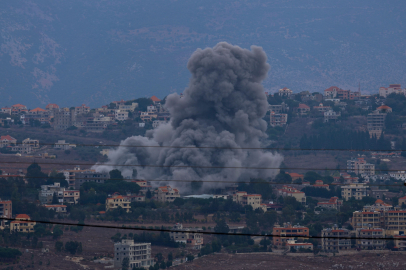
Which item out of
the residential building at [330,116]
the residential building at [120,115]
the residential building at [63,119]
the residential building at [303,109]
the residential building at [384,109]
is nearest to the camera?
the residential building at [384,109]

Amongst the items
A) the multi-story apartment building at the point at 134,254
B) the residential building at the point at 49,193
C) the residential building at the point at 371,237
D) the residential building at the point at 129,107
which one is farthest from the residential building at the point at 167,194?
the residential building at the point at 129,107

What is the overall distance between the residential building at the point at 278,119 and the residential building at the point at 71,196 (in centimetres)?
4419

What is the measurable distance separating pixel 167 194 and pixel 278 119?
46230 millimetres

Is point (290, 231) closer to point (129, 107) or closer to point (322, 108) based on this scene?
point (322, 108)

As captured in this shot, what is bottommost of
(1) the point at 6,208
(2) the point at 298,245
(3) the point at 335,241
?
(2) the point at 298,245

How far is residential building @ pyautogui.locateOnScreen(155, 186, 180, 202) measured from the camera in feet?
134

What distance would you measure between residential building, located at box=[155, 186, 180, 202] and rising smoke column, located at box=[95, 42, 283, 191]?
3.08 meters

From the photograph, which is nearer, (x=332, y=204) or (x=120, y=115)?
(x=332, y=204)

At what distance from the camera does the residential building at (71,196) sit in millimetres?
41406

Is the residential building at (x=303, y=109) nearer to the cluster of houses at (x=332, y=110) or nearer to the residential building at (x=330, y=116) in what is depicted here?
the cluster of houses at (x=332, y=110)

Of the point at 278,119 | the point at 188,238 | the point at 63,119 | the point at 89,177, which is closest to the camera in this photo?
the point at 188,238

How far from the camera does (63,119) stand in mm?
90062

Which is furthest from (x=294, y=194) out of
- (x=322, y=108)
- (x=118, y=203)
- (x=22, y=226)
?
(x=322, y=108)

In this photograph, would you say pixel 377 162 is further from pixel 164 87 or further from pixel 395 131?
pixel 164 87
